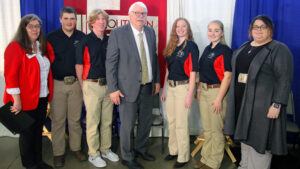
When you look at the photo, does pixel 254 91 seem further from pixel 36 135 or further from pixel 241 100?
pixel 36 135

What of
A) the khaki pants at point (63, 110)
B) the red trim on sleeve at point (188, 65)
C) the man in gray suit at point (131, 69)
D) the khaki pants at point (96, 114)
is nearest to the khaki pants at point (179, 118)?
the red trim on sleeve at point (188, 65)

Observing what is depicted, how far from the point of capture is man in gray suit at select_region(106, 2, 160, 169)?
2.26 m

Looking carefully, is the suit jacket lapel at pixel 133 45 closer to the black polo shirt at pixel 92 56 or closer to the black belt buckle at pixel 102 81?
the black polo shirt at pixel 92 56

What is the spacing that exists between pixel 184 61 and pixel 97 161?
57.2 inches

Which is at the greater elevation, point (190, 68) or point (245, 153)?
point (190, 68)

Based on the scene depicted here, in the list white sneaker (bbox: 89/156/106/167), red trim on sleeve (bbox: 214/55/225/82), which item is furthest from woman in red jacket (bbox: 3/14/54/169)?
red trim on sleeve (bbox: 214/55/225/82)

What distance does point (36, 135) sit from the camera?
7.66ft

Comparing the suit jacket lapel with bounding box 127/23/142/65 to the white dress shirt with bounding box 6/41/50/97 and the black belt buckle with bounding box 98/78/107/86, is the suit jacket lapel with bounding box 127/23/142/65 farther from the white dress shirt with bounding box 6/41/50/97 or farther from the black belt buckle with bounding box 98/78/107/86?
the white dress shirt with bounding box 6/41/50/97

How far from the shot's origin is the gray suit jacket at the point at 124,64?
2.25m

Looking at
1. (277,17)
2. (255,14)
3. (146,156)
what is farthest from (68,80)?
(277,17)

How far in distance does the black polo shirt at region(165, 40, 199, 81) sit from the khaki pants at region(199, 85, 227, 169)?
0.25m

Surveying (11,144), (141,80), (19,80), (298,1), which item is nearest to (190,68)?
(141,80)

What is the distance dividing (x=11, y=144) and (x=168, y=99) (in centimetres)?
225

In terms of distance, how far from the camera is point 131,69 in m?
2.28
